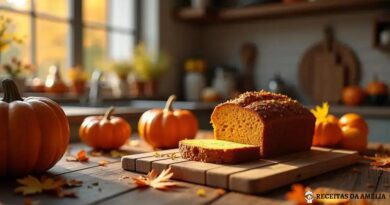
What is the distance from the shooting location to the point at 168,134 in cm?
140

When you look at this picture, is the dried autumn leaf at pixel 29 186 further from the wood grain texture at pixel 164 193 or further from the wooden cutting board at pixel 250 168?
the wooden cutting board at pixel 250 168

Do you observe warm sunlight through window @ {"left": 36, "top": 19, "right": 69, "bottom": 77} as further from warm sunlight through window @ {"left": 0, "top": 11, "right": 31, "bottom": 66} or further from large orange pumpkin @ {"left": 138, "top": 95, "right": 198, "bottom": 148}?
large orange pumpkin @ {"left": 138, "top": 95, "right": 198, "bottom": 148}

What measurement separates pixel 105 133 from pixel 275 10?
7.62ft

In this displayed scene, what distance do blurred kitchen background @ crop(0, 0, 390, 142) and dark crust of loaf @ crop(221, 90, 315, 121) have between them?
1636 mm

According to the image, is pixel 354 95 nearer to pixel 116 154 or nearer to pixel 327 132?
pixel 327 132

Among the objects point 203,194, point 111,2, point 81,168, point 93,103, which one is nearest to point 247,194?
point 203,194

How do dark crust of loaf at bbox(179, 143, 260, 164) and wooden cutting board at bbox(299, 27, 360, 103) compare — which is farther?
wooden cutting board at bbox(299, 27, 360, 103)

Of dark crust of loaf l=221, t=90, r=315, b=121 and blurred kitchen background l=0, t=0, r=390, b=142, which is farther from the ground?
blurred kitchen background l=0, t=0, r=390, b=142

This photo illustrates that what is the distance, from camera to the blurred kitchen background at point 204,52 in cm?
282

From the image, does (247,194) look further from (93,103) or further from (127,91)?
(127,91)

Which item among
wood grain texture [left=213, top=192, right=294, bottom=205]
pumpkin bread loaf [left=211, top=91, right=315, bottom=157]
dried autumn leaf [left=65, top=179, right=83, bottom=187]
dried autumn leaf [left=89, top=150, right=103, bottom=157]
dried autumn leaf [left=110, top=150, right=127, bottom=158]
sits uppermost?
pumpkin bread loaf [left=211, top=91, right=315, bottom=157]

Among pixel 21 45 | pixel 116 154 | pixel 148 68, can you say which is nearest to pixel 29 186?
pixel 116 154

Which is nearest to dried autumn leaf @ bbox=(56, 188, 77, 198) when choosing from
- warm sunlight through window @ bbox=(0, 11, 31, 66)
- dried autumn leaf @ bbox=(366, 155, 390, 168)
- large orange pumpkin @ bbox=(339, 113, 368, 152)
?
dried autumn leaf @ bbox=(366, 155, 390, 168)

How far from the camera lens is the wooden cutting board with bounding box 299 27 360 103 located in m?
3.30
